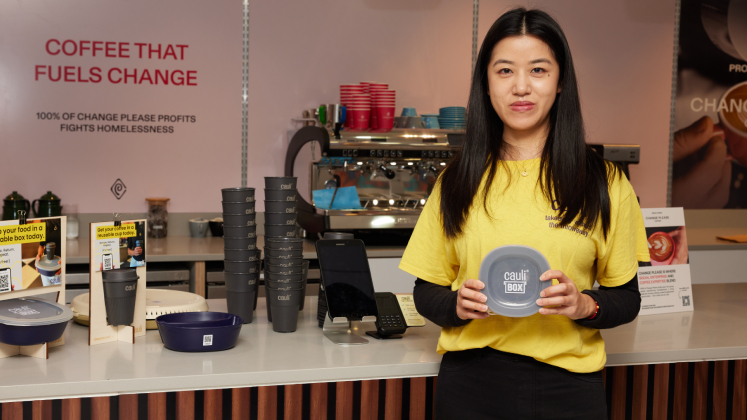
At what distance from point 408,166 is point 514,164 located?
8.08ft

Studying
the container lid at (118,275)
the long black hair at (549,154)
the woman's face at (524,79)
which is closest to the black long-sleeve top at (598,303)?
the long black hair at (549,154)

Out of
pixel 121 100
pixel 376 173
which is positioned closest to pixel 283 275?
pixel 376 173

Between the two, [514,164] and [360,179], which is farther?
[360,179]

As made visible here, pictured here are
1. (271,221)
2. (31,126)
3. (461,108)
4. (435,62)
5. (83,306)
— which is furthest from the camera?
(435,62)

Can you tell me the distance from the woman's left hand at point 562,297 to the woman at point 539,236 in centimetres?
5

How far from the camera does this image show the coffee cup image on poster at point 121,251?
5.51 feet

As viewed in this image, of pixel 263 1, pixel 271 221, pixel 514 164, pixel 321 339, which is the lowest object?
pixel 321 339

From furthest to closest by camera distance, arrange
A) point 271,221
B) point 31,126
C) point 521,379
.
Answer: point 31,126 < point 271,221 < point 521,379

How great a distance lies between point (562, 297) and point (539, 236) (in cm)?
16

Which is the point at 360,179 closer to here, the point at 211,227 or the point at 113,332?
the point at 211,227

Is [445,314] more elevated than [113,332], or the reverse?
[445,314]

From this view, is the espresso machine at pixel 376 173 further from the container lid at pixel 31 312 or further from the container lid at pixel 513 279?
the container lid at pixel 513 279

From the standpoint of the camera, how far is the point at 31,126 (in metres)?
3.80

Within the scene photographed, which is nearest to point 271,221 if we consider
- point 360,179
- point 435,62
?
point 360,179
